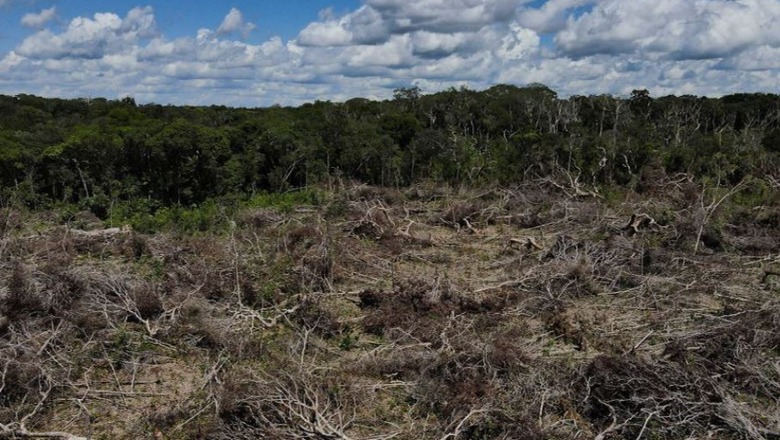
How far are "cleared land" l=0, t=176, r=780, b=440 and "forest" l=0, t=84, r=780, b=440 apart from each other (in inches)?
1.5

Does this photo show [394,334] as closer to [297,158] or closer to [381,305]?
[381,305]

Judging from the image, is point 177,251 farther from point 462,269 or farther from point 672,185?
point 672,185

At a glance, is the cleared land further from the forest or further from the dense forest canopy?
the dense forest canopy

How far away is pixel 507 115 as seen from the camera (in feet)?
125

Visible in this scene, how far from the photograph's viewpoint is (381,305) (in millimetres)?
9766

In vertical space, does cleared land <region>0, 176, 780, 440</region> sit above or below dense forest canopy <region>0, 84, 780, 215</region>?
below

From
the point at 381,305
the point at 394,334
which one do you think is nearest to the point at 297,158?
the point at 381,305

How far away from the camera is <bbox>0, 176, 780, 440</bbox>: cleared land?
21.1ft

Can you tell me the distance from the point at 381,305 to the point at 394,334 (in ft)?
3.46

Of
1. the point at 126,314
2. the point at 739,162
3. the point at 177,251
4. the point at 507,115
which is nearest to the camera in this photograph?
the point at 126,314

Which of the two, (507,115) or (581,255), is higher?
(507,115)

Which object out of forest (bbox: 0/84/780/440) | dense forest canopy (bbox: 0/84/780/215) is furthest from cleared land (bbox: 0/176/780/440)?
dense forest canopy (bbox: 0/84/780/215)

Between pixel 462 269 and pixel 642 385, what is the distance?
6.07 m

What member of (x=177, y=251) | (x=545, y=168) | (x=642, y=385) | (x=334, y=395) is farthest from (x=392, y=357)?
(x=545, y=168)
